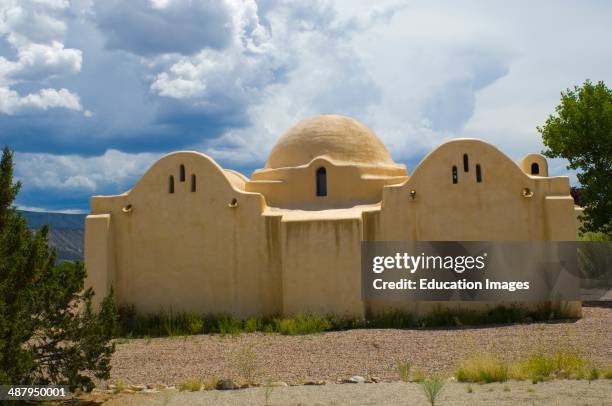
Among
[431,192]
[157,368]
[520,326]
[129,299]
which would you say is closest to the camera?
[157,368]

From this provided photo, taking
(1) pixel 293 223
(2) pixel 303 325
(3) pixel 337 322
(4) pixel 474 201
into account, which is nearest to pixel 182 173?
(1) pixel 293 223

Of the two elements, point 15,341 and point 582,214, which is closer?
point 15,341

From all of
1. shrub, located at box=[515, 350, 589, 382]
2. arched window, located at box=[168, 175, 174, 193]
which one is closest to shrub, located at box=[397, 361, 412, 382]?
shrub, located at box=[515, 350, 589, 382]

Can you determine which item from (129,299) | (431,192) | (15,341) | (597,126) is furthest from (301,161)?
(15,341)

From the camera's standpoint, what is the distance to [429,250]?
13984 millimetres

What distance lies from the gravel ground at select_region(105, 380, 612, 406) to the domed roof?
31.8 feet

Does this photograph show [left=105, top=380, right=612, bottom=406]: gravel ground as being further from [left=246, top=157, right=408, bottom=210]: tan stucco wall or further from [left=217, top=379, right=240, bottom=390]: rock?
[left=246, top=157, right=408, bottom=210]: tan stucco wall

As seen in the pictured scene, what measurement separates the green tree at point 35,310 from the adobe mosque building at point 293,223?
21.3ft

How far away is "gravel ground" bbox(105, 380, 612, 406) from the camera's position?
7.01 m

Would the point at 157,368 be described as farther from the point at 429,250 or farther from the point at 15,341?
the point at 429,250

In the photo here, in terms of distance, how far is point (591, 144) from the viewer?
1758cm

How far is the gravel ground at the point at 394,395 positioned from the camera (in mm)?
7008

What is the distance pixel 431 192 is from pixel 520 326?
12.6 ft

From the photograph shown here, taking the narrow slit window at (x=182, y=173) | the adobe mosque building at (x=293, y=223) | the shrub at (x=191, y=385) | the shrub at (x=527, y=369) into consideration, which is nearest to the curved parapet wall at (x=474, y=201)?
the adobe mosque building at (x=293, y=223)
